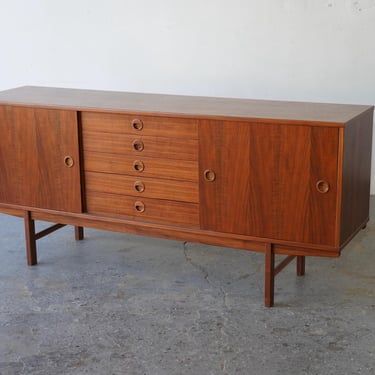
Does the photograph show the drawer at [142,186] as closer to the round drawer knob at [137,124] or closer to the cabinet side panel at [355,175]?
the round drawer knob at [137,124]

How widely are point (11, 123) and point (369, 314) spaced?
6.89 feet

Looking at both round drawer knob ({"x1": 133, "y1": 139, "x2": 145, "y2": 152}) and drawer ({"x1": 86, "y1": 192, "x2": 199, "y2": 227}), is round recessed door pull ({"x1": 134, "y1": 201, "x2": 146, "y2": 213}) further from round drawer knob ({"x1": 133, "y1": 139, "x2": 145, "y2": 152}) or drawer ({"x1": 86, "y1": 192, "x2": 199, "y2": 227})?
round drawer knob ({"x1": 133, "y1": 139, "x2": 145, "y2": 152})

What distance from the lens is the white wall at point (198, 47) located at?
514 centimetres

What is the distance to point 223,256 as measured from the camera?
4336 millimetres

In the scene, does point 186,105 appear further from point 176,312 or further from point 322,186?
point 176,312

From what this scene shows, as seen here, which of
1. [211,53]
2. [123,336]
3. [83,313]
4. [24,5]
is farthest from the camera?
[24,5]

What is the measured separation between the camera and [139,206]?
3830mm

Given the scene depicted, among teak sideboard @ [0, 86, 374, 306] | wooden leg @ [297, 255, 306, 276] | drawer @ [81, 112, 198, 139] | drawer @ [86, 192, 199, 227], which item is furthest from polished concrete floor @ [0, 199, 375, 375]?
drawer @ [81, 112, 198, 139]

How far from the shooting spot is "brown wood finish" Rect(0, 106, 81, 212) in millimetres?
3934

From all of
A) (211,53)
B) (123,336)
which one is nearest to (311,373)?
(123,336)

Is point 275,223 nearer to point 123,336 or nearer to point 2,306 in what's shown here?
point 123,336

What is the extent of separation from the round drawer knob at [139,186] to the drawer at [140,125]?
0.83 ft

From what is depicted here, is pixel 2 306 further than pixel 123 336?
Yes

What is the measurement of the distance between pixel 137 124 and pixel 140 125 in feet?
0.06
